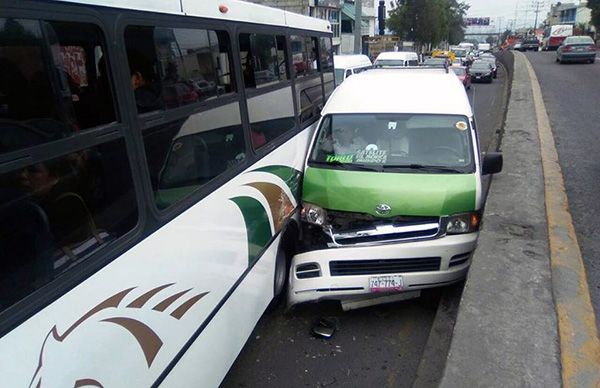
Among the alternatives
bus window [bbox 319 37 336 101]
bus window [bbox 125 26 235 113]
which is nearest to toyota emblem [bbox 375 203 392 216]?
bus window [bbox 125 26 235 113]

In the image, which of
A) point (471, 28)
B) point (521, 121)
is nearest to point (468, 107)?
point (521, 121)

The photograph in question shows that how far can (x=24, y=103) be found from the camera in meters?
1.80

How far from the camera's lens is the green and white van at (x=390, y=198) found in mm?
4195

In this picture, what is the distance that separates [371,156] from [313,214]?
83cm

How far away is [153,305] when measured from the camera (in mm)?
2338

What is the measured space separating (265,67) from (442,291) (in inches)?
103

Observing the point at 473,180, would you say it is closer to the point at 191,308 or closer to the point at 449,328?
the point at 449,328

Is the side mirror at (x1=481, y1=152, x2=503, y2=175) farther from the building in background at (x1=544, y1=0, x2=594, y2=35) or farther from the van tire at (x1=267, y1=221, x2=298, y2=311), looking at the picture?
the building in background at (x1=544, y1=0, x2=594, y2=35)

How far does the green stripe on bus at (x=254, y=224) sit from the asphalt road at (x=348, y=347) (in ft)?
2.85

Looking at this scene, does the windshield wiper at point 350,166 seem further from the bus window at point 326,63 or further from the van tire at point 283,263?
the bus window at point 326,63

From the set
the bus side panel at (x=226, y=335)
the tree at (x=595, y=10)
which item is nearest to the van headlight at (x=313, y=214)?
the bus side panel at (x=226, y=335)

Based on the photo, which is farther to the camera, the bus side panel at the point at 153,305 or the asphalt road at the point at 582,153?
the asphalt road at the point at 582,153

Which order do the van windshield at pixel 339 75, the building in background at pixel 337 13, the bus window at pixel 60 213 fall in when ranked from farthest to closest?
the building in background at pixel 337 13 < the van windshield at pixel 339 75 < the bus window at pixel 60 213

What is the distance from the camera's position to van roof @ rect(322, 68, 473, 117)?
512 cm
